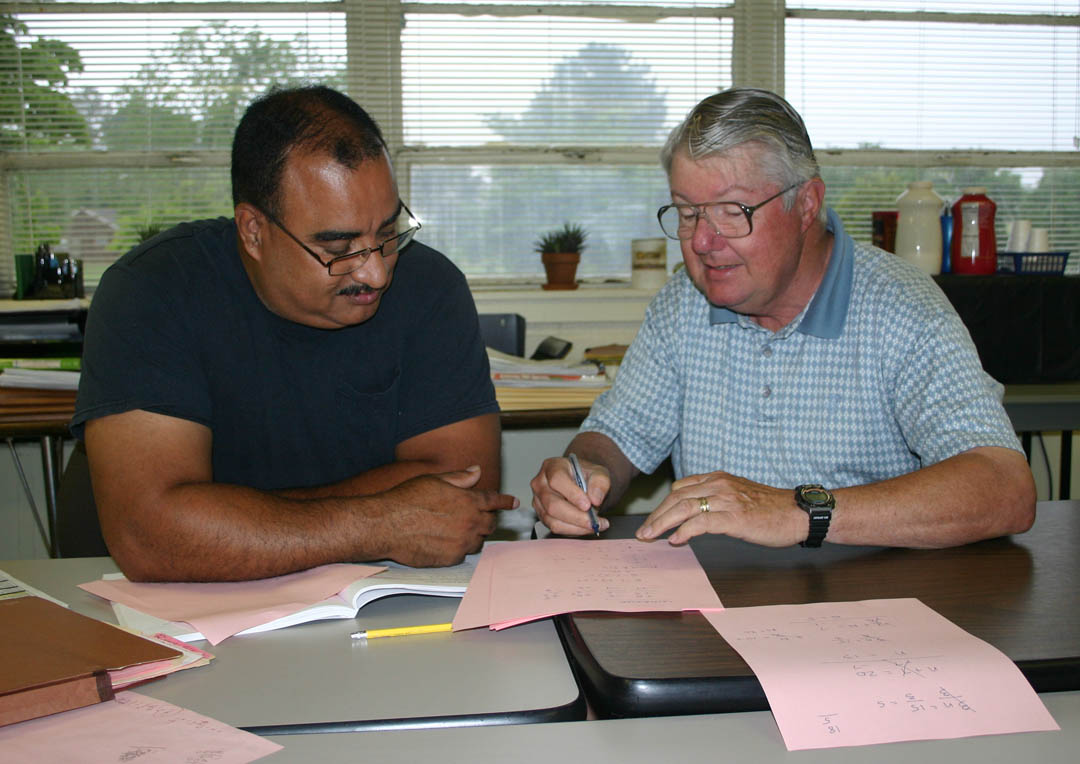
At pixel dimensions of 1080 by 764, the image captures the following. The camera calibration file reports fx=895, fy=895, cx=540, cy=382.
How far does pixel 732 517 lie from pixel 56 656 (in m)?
0.77

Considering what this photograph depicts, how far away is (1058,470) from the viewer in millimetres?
3428

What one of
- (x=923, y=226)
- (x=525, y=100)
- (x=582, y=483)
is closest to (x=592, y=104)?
(x=525, y=100)

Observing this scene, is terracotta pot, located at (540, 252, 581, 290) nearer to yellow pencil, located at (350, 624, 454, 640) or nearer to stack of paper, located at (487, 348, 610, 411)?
stack of paper, located at (487, 348, 610, 411)

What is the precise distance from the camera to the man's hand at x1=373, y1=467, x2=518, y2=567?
1.20 metres

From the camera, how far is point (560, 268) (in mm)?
3438

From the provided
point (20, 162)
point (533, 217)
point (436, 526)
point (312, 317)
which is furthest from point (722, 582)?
point (20, 162)

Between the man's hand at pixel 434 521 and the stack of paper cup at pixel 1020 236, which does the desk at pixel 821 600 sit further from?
the stack of paper cup at pixel 1020 236

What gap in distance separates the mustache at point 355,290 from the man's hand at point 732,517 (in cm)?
59

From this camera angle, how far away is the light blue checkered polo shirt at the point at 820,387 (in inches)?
54.0

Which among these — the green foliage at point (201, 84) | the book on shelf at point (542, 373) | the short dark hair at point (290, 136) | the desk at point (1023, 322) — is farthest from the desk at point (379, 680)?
the green foliage at point (201, 84)

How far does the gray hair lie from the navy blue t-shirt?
0.51 meters

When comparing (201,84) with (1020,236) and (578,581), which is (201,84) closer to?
(578,581)

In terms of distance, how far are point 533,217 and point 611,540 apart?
8.21 ft

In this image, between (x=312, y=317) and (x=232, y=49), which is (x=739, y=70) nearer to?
(x=232, y=49)
